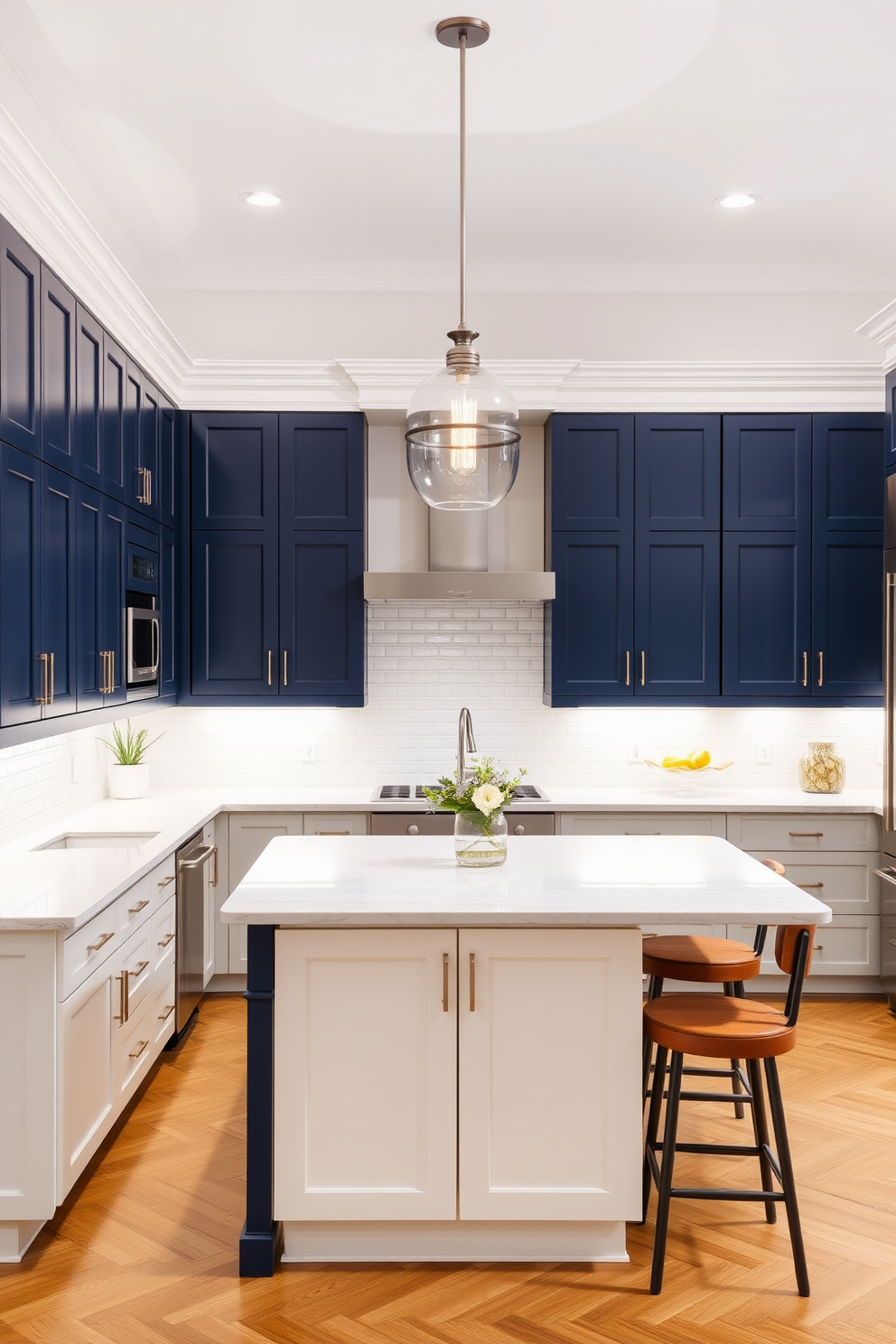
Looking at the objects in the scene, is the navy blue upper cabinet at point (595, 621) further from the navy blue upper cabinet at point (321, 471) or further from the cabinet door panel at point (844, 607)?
the navy blue upper cabinet at point (321, 471)

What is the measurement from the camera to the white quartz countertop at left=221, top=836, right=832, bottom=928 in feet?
8.21

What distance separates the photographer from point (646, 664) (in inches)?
195

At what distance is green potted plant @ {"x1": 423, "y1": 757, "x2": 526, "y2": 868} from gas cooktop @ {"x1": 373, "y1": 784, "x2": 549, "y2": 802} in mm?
1629

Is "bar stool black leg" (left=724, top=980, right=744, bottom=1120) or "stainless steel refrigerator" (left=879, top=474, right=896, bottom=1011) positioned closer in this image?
"bar stool black leg" (left=724, top=980, right=744, bottom=1120)

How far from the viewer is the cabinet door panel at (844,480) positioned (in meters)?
4.92

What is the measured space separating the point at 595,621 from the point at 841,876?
5.23 ft

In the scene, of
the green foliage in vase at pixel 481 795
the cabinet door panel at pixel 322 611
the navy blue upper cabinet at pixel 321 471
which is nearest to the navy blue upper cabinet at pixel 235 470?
the navy blue upper cabinet at pixel 321 471

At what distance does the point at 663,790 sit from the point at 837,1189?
220cm

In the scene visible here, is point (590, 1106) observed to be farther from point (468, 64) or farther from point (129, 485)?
point (468, 64)

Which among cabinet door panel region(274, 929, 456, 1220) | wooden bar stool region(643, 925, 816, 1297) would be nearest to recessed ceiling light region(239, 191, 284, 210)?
cabinet door panel region(274, 929, 456, 1220)

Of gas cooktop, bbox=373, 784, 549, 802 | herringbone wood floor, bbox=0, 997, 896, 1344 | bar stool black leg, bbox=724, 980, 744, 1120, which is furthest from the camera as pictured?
gas cooktop, bbox=373, 784, 549, 802

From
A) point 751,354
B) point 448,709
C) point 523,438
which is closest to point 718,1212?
point 448,709

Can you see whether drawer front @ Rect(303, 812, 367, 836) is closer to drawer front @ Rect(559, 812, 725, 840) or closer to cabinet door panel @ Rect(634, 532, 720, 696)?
drawer front @ Rect(559, 812, 725, 840)

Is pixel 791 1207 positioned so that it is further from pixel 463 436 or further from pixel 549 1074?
pixel 463 436
